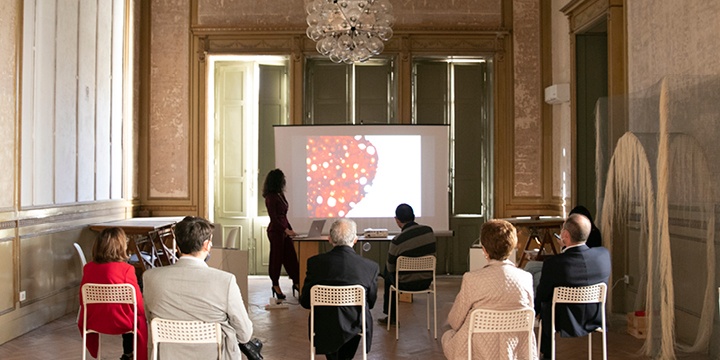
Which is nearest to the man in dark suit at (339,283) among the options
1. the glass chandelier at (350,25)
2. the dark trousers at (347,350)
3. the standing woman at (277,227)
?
the dark trousers at (347,350)

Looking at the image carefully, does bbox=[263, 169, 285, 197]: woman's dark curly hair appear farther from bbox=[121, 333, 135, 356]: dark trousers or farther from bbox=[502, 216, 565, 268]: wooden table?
bbox=[121, 333, 135, 356]: dark trousers

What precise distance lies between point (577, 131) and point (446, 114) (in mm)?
2247

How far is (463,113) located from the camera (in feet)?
34.1

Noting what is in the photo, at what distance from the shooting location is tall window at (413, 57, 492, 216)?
10.4m

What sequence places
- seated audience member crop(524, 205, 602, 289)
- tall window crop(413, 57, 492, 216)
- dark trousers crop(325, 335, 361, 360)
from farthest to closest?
tall window crop(413, 57, 492, 216), seated audience member crop(524, 205, 602, 289), dark trousers crop(325, 335, 361, 360)

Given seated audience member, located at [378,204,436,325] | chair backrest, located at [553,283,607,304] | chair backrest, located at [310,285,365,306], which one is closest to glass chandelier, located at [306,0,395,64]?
seated audience member, located at [378,204,436,325]

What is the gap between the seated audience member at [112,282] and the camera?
4363 millimetres

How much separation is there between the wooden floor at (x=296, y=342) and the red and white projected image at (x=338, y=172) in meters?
2.09

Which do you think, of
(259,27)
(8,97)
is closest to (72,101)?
(8,97)

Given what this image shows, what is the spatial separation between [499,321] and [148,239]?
4985 mm

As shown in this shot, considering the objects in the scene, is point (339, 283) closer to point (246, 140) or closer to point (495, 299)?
point (495, 299)

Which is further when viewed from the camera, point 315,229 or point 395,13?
point 395,13

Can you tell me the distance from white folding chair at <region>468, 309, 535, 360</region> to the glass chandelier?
4066mm

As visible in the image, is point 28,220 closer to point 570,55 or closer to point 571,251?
point 571,251
